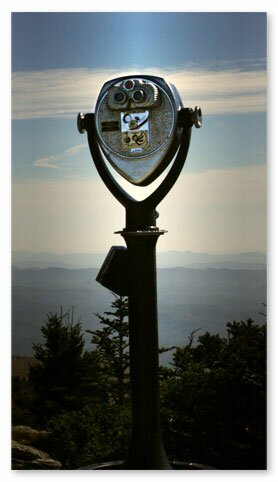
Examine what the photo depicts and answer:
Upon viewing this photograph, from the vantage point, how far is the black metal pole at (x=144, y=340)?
3.37 m

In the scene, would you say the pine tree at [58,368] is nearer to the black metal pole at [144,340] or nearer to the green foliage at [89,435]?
the green foliage at [89,435]

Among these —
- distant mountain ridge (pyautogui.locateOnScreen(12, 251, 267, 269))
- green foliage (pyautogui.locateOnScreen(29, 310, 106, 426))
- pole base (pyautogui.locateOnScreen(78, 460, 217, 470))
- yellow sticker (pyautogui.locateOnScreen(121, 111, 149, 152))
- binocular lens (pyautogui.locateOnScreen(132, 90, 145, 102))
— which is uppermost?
binocular lens (pyautogui.locateOnScreen(132, 90, 145, 102))

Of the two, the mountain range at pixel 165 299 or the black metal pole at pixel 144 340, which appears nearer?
the black metal pole at pixel 144 340

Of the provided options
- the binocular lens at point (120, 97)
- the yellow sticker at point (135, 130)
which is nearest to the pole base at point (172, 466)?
the yellow sticker at point (135, 130)

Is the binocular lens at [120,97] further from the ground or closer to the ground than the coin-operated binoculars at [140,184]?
further from the ground

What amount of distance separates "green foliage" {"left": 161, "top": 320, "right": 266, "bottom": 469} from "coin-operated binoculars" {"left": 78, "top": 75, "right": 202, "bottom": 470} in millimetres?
172

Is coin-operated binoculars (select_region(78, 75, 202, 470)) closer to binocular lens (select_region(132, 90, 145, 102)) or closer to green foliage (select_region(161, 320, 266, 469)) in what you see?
binocular lens (select_region(132, 90, 145, 102))

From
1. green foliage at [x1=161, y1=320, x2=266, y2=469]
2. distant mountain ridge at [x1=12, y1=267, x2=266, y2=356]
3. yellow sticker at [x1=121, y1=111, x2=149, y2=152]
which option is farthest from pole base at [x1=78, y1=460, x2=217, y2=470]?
yellow sticker at [x1=121, y1=111, x2=149, y2=152]

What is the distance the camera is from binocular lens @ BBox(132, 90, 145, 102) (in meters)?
3.37

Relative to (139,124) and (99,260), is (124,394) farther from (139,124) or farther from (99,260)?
(139,124)

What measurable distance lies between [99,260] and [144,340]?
40 cm

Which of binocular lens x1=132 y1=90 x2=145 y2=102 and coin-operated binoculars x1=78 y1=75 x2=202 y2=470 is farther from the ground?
binocular lens x1=132 y1=90 x2=145 y2=102

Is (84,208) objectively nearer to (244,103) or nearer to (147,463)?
(244,103)
